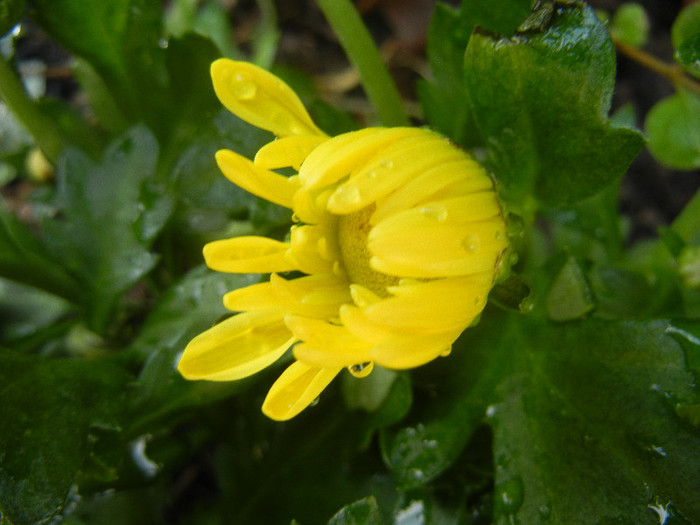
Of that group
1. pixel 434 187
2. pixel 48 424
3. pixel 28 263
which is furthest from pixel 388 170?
pixel 28 263

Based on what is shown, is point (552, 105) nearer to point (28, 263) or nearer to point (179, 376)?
point (179, 376)

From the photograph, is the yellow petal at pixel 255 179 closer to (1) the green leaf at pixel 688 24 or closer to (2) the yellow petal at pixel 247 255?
(2) the yellow petal at pixel 247 255

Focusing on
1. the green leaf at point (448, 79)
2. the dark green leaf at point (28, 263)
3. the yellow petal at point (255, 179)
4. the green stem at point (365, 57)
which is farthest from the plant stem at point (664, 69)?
the dark green leaf at point (28, 263)

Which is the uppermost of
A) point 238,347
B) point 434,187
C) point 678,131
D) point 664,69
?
point 434,187

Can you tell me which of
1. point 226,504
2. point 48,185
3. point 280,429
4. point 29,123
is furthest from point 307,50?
point 226,504

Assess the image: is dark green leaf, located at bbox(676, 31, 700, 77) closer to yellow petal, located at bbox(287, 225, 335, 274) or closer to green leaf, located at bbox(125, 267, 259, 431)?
yellow petal, located at bbox(287, 225, 335, 274)

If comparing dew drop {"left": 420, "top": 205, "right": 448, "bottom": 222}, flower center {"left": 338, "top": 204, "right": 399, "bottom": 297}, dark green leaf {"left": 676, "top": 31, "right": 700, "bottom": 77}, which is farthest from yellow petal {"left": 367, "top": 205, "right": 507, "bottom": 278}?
dark green leaf {"left": 676, "top": 31, "right": 700, "bottom": 77}

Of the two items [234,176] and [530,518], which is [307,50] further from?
[530,518]
